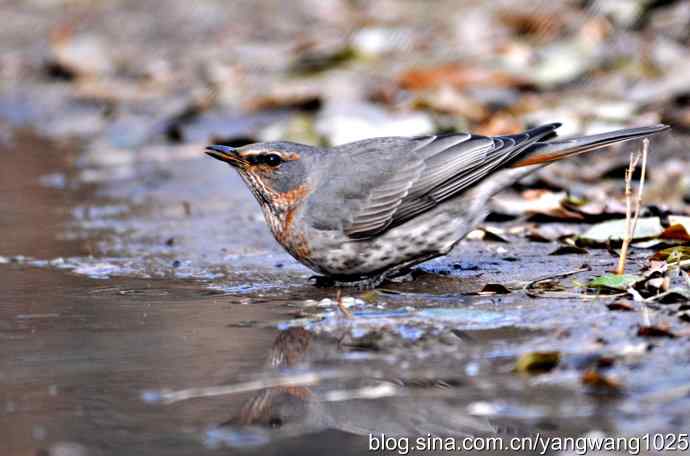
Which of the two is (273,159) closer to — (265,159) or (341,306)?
(265,159)

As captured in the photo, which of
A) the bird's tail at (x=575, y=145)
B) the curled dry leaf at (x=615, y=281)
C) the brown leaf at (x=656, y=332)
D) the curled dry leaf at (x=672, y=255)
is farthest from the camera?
the bird's tail at (x=575, y=145)

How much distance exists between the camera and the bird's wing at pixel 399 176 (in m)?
5.91

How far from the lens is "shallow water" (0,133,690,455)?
11.5 ft

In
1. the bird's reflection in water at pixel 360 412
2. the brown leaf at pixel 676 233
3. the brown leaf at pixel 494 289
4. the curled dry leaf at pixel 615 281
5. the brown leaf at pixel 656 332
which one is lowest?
the bird's reflection in water at pixel 360 412

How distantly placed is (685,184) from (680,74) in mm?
2572

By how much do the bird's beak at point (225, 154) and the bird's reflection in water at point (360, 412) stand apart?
2.35 meters

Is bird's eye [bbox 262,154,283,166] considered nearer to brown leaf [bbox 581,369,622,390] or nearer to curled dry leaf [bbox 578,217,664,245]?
curled dry leaf [bbox 578,217,664,245]

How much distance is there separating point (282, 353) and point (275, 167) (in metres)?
1.97

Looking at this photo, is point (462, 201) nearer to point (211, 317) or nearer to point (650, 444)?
point (211, 317)

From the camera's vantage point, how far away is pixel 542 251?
21.0 feet

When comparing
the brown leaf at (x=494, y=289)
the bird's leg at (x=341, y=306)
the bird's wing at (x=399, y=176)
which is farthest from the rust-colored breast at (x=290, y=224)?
the brown leaf at (x=494, y=289)

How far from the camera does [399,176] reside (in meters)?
6.08

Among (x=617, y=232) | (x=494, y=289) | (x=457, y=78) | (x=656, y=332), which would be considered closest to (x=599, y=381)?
(x=656, y=332)

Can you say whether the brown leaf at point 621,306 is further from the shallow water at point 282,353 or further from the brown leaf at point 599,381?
the brown leaf at point 599,381
